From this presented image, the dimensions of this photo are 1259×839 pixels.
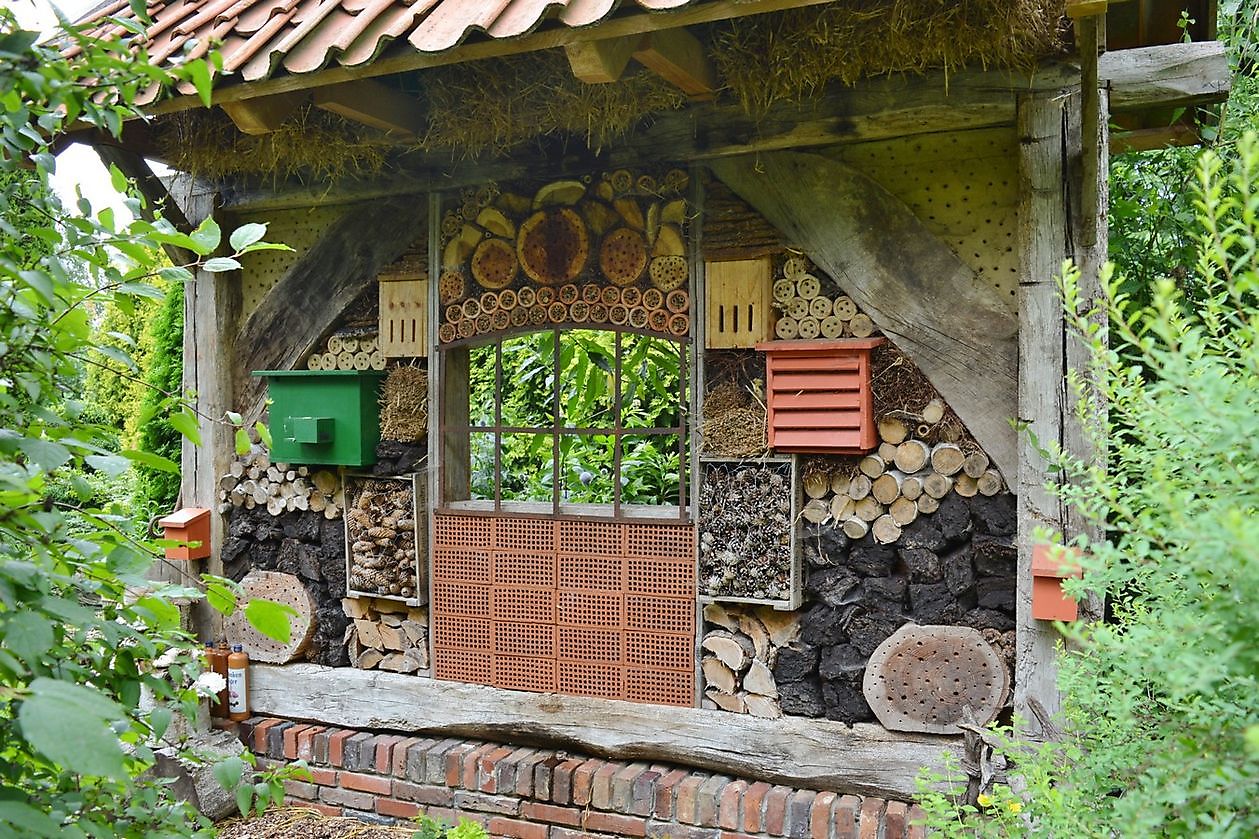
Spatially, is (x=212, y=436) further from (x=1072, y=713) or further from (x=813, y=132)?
(x=1072, y=713)

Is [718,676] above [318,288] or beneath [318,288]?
beneath

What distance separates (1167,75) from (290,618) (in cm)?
420

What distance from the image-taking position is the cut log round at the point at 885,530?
3611mm

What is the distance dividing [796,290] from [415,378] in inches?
68.8

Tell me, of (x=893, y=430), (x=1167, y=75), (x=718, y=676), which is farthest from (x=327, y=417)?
(x=1167, y=75)

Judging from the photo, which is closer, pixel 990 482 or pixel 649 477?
pixel 990 482

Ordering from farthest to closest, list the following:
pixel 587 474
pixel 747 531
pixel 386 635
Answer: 1. pixel 587 474
2. pixel 386 635
3. pixel 747 531

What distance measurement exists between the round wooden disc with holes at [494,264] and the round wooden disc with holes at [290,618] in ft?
5.62

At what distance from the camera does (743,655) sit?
385 cm

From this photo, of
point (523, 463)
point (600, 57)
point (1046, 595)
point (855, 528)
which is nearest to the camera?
point (600, 57)

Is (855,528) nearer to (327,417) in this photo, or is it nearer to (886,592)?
(886,592)

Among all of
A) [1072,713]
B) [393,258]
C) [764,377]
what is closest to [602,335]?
[393,258]

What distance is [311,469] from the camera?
183 inches

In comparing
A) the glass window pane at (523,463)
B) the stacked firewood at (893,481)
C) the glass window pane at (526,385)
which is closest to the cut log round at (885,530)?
the stacked firewood at (893,481)
